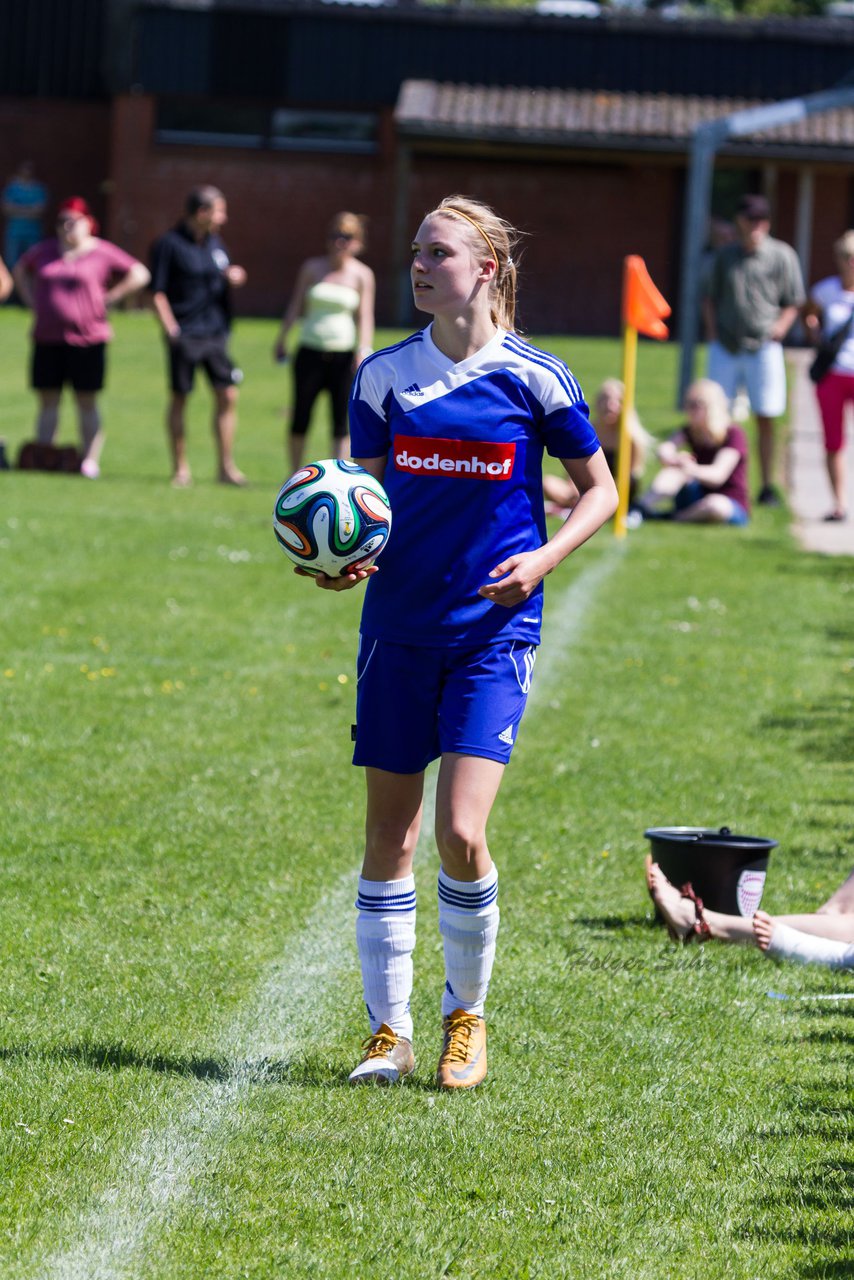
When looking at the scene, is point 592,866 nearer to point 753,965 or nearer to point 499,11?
point 753,965

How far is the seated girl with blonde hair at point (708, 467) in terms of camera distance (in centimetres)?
1447

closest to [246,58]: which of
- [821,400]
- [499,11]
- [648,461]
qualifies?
[499,11]

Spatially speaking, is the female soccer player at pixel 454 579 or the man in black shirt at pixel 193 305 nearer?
the female soccer player at pixel 454 579

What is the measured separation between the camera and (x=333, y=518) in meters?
4.26

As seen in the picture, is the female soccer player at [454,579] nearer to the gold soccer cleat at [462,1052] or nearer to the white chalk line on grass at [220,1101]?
the gold soccer cleat at [462,1052]

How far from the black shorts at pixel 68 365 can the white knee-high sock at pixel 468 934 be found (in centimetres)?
1201

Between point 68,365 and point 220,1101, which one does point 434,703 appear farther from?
point 68,365

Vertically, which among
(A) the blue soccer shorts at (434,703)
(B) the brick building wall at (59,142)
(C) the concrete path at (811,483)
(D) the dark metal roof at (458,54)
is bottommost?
(C) the concrete path at (811,483)

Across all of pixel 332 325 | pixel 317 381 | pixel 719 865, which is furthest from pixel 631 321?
pixel 719 865

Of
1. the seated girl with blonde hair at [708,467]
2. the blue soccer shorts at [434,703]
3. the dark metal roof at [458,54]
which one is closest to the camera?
the blue soccer shorts at [434,703]

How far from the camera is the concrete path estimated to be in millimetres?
14312

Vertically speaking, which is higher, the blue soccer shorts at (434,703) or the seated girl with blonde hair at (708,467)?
the blue soccer shorts at (434,703)

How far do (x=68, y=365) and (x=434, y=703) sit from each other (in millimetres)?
12225

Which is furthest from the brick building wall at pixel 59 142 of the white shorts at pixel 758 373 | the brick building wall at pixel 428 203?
the white shorts at pixel 758 373
